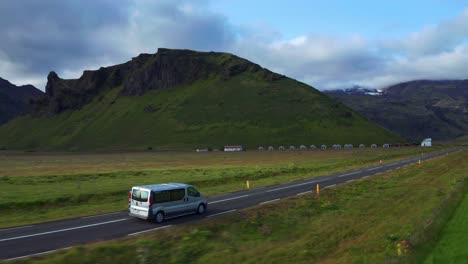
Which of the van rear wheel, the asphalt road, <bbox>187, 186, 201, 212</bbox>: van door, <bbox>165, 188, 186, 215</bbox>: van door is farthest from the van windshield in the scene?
the van rear wheel

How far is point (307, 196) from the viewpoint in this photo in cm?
3259

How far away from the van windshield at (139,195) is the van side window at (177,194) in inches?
64.1

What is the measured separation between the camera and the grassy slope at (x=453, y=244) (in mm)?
15320

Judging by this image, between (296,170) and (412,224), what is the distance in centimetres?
4351

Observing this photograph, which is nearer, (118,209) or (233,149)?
(118,209)

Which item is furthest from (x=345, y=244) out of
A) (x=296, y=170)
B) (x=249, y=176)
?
(x=296, y=170)

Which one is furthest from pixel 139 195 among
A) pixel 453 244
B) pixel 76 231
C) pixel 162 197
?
pixel 453 244

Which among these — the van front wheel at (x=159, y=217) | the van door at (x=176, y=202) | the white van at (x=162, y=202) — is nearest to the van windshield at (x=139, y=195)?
the white van at (x=162, y=202)

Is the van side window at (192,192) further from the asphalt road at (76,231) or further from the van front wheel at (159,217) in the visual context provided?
the van front wheel at (159,217)

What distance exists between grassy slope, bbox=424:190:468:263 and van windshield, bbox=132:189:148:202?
1523cm

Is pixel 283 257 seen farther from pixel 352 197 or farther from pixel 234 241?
pixel 352 197

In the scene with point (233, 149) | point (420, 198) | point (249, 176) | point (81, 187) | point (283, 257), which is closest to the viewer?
point (283, 257)

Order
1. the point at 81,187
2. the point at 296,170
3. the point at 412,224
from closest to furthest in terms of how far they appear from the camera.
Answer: the point at 412,224 < the point at 81,187 < the point at 296,170

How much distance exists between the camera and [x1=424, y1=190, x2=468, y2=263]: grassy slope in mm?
15320
